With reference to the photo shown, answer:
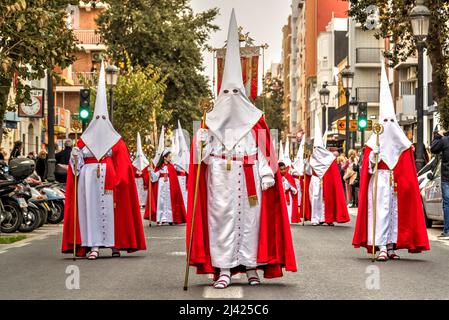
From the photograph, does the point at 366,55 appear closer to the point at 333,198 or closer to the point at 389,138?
the point at 333,198

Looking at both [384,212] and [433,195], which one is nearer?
[384,212]

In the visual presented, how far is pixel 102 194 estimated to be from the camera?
17.1 m

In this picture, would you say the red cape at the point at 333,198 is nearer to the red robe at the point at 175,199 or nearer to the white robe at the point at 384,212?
the red robe at the point at 175,199

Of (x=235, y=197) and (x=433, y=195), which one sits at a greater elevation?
(x=235, y=197)

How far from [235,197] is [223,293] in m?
1.21

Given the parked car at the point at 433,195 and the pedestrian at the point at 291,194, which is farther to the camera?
the pedestrian at the point at 291,194

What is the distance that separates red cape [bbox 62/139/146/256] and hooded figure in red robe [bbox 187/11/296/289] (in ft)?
14.8

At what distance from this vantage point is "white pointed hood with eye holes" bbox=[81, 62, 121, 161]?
658 inches

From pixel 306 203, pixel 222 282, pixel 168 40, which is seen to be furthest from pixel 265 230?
pixel 168 40

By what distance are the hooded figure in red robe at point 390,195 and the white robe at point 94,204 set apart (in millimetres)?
3386

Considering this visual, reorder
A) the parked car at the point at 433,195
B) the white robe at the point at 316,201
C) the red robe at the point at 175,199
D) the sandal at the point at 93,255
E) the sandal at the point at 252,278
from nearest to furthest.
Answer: the sandal at the point at 252,278
the sandal at the point at 93,255
the parked car at the point at 433,195
the white robe at the point at 316,201
the red robe at the point at 175,199

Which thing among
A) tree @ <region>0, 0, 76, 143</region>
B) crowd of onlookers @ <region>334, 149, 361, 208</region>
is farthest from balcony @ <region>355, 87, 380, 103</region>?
tree @ <region>0, 0, 76, 143</region>

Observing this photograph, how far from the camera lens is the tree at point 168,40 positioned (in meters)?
62.4

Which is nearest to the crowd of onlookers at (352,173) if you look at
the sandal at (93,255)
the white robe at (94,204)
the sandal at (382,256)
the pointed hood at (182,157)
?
the pointed hood at (182,157)
